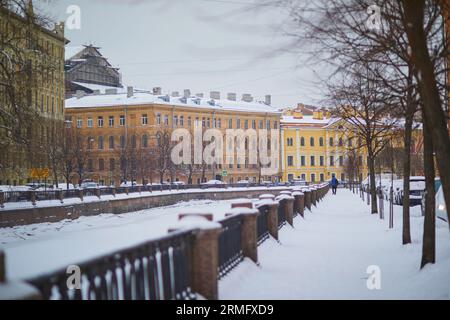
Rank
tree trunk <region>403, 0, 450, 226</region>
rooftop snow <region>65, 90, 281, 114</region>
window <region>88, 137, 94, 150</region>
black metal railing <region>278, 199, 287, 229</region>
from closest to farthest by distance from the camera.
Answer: tree trunk <region>403, 0, 450, 226</region> < black metal railing <region>278, 199, 287, 229</region> < window <region>88, 137, 94, 150</region> < rooftop snow <region>65, 90, 281, 114</region>

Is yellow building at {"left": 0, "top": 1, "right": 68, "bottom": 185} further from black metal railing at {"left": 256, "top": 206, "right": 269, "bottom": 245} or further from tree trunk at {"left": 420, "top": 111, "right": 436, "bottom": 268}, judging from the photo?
tree trunk at {"left": 420, "top": 111, "right": 436, "bottom": 268}

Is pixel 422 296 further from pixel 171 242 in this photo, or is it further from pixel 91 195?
pixel 91 195

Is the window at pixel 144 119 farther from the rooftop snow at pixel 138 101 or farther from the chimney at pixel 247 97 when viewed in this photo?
the chimney at pixel 247 97

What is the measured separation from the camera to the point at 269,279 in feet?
36.1

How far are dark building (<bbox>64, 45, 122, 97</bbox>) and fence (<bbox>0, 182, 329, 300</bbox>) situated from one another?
289 ft

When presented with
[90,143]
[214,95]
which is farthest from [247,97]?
[90,143]

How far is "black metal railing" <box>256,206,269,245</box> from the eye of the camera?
1501cm

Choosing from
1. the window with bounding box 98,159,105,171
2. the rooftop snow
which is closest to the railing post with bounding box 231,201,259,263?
the rooftop snow

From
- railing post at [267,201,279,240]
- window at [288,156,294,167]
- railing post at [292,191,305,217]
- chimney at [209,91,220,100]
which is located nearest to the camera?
railing post at [267,201,279,240]

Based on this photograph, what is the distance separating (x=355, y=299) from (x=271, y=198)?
7.87 metres

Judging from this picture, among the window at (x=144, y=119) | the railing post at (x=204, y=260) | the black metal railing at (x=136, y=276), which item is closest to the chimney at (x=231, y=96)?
the window at (x=144, y=119)

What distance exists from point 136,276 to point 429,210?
23.8 ft

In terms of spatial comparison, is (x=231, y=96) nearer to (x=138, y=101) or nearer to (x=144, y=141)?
(x=138, y=101)

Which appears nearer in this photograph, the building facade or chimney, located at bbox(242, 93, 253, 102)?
the building facade
